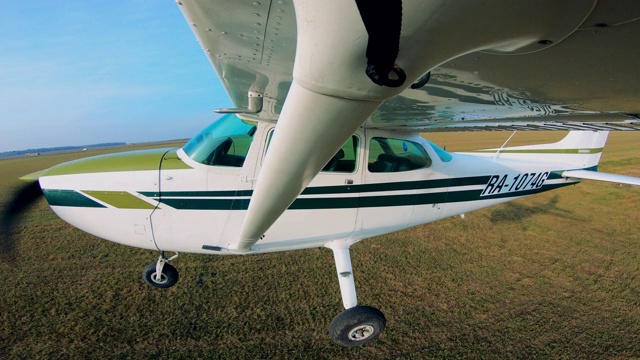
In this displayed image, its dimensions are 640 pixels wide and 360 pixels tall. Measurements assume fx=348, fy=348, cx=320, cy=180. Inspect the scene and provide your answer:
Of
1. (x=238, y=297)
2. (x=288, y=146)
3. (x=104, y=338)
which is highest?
(x=288, y=146)

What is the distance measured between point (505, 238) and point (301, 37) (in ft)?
22.9

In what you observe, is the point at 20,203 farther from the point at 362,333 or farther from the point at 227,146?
the point at 362,333

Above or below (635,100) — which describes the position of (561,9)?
above

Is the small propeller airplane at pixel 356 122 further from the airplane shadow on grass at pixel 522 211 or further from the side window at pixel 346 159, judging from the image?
the airplane shadow on grass at pixel 522 211

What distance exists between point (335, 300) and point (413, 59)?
3993 millimetres

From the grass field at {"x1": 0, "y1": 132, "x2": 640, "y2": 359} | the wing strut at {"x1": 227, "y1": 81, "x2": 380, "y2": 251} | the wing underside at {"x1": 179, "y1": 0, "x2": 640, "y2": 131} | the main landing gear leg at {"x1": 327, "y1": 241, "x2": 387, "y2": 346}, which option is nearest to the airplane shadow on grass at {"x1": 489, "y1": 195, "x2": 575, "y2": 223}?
the grass field at {"x1": 0, "y1": 132, "x2": 640, "y2": 359}

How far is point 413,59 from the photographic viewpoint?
2.56 feet

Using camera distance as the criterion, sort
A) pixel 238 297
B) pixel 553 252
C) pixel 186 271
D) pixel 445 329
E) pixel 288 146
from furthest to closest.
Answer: pixel 553 252 < pixel 186 271 < pixel 238 297 < pixel 445 329 < pixel 288 146

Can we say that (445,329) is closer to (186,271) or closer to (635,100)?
(635,100)

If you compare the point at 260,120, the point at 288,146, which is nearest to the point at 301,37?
the point at 288,146

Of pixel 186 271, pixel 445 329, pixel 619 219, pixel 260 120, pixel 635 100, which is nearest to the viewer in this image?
pixel 635 100

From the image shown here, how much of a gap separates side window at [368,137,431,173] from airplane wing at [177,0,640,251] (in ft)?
5.22

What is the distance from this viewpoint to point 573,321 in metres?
3.92

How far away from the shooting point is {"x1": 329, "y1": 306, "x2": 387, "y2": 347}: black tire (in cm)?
327
